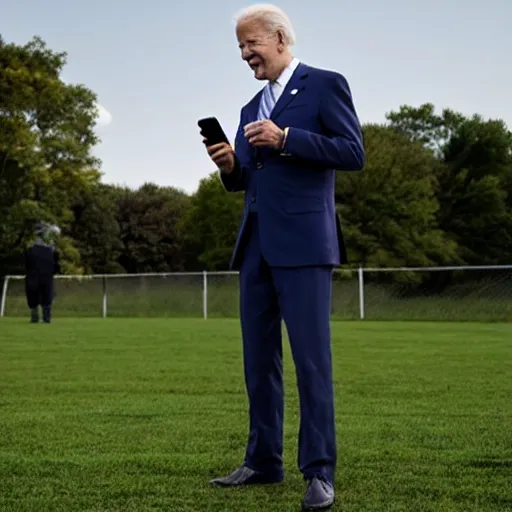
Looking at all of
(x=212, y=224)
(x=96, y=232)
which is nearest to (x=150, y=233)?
(x=96, y=232)

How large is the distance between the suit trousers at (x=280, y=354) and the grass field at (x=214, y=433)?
0.56 ft

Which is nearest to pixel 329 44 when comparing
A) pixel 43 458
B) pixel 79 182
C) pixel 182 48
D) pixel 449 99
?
pixel 182 48

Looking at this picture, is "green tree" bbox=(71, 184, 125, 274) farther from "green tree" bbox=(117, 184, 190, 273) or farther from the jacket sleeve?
the jacket sleeve

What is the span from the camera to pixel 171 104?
75.5ft

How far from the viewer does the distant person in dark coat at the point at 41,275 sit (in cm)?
2011

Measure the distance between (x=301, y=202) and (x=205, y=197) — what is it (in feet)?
A: 185

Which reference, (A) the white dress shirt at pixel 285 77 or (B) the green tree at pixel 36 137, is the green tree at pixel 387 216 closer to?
(B) the green tree at pixel 36 137

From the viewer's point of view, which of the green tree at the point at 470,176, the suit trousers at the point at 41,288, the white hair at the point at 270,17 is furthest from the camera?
the green tree at the point at 470,176

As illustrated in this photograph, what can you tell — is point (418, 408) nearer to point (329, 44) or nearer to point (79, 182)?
point (329, 44)

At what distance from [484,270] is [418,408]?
16.6 meters

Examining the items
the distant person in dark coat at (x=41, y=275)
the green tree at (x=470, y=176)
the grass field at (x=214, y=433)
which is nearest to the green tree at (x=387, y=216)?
the green tree at (x=470, y=176)

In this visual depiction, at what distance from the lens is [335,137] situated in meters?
3.51

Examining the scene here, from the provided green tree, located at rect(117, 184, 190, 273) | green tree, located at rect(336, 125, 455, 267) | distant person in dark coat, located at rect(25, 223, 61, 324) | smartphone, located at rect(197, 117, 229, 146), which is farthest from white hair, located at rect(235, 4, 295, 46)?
green tree, located at rect(117, 184, 190, 273)

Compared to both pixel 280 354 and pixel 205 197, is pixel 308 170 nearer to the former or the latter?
pixel 280 354
